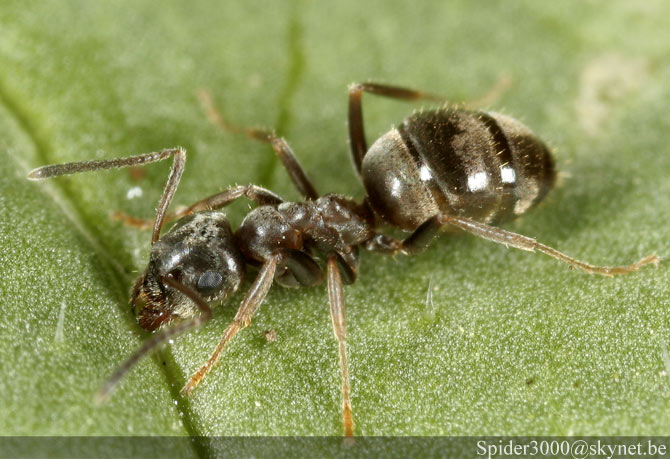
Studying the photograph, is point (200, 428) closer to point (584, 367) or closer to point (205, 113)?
point (584, 367)

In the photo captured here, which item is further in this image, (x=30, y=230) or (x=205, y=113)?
(x=205, y=113)

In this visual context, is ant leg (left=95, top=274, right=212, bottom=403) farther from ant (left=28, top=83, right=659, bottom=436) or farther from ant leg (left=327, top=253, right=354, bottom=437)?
ant leg (left=327, top=253, right=354, bottom=437)

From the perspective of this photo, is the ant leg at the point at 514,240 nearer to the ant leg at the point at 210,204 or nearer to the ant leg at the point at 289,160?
the ant leg at the point at 289,160

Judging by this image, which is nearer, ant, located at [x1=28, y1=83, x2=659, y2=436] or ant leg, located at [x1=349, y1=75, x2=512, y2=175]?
ant, located at [x1=28, y1=83, x2=659, y2=436]

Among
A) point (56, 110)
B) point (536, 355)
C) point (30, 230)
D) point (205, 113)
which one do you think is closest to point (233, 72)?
point (205, 113)

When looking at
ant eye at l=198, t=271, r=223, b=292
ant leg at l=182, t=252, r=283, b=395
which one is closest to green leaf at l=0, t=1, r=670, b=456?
ant leg at l=182, t=252, r=283, b=395

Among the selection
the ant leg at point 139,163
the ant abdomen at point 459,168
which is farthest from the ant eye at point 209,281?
the ant abdomen at point 459,168

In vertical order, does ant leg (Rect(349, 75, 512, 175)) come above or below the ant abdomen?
above
